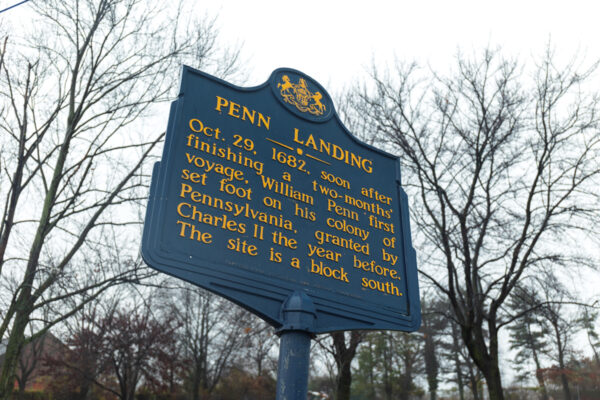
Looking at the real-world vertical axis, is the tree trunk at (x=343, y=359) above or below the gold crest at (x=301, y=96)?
below

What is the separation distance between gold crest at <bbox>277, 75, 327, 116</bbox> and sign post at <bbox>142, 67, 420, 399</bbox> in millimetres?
13

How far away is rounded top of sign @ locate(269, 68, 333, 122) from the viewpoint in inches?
205

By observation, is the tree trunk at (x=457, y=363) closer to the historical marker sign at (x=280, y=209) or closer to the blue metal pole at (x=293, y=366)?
the historical marker sign at (x=280, y=209)

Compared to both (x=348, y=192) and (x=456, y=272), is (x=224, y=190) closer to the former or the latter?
(x=348, y=192)

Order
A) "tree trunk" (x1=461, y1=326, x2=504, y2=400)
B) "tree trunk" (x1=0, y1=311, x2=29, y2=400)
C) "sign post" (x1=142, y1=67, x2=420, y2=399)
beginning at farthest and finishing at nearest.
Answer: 1. "tree trunk" (x1=461, y1=326, x2=504, y2=400)
2. "tree trunk" (x1=0, y1=311, x2=29, y2=400)
3. "sign post" (x1=142, y1=67, x2=420, y2=399)

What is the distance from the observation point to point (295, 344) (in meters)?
3.90

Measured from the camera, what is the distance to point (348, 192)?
16.7 feet

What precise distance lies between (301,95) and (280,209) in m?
1.52

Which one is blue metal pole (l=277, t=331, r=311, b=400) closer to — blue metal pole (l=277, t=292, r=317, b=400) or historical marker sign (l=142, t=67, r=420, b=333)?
blue metal pole (l=277, t=292, r=317, b=400)

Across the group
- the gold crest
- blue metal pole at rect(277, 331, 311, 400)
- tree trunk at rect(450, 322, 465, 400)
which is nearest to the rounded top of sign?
the gold crest

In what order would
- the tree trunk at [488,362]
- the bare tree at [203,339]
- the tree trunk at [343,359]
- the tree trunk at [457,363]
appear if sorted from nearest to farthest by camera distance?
the tree trunk at [488,362] < the tree trunk at [343,359] < the bare tree at [203,339] < the tree trunk at [457,363]

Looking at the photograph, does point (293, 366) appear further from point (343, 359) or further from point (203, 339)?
point (203, 339)

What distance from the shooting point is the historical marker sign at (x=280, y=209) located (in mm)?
3867

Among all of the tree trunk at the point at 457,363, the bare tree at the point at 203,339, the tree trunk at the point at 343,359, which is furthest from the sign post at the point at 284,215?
the tree trunk at the point at 457,363
